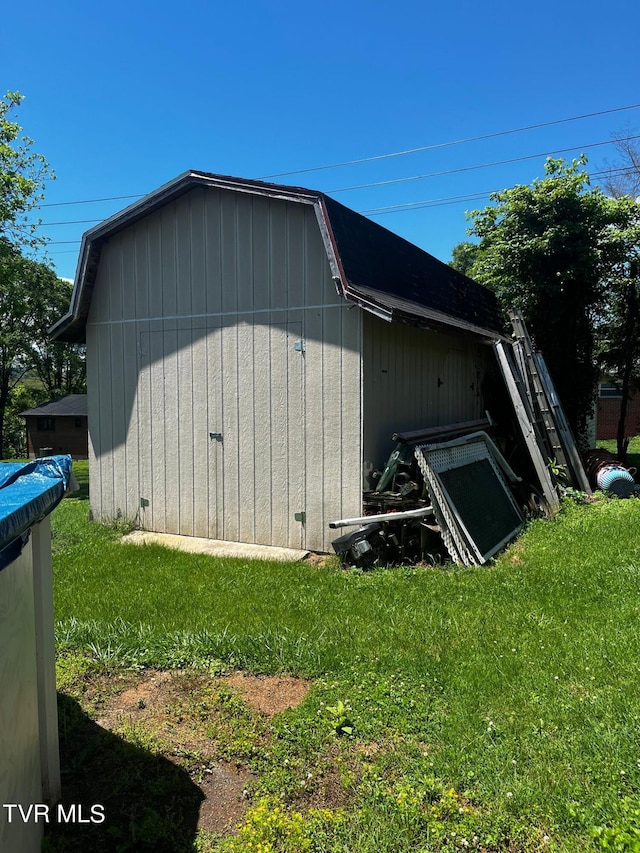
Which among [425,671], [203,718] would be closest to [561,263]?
[425,671]

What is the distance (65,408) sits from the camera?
28.8 metres

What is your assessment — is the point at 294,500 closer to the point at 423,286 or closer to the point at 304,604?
the point at 304,604

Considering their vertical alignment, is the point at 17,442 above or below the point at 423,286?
below

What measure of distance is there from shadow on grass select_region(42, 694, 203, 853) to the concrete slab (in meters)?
3.36

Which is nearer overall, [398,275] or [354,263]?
[354,263]

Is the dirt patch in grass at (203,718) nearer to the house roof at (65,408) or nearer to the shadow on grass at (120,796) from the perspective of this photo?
the shadow on grass at (120,796)

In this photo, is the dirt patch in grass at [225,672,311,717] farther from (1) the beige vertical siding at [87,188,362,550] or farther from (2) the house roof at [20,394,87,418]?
(2) the house roof at [20,394,87,418]

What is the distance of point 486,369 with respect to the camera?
9875 mm

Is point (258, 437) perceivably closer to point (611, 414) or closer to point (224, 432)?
point (224, 432)

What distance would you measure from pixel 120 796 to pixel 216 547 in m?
4.27

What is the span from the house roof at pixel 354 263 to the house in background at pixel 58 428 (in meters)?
22.9

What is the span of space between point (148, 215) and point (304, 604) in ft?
18.3

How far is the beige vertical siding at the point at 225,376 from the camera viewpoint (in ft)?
20.4

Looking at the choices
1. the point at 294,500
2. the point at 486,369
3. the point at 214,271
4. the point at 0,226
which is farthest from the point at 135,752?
the point at 0,226
